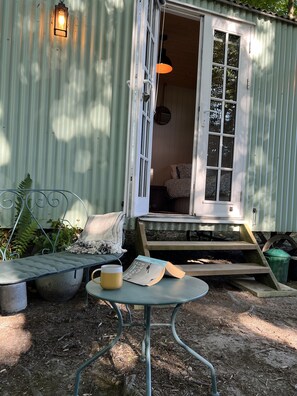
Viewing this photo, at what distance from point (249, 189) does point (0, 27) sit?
3124 millimetres

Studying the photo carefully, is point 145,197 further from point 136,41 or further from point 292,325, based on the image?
point 292,325

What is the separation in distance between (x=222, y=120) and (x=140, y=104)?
1343 millimetres

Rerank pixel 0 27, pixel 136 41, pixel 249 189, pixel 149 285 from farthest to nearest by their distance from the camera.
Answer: pixel 249 189
pixel 0 27
pixel 136 41
pixel 149 285

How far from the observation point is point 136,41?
2.87m

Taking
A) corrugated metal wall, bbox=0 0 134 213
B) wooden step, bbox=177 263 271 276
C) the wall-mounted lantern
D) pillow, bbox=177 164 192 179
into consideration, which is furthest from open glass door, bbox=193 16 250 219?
pillow, bbox=177 164 192 179

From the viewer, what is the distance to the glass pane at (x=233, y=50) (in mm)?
3957

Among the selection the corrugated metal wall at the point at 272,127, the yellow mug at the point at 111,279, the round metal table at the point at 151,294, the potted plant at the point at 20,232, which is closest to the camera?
the round metal table at the point at 151,294

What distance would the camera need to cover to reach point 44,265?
238 centimetres

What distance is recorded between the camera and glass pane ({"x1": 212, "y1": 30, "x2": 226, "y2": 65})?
3.89 metres

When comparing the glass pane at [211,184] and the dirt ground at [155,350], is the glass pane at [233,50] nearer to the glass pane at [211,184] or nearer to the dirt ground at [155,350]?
the glass pane at [211,184]

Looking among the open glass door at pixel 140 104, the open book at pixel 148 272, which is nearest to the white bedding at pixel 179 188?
the open glass door at pixel 140 104

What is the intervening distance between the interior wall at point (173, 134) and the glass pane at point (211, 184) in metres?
2.55

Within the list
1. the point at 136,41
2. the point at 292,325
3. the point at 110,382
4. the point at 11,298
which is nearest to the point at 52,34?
the point at 136,41

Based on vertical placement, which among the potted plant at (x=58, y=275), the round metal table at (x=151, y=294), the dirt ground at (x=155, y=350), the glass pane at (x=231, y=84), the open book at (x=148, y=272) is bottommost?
the dirt ground at (x=155, y=350)
